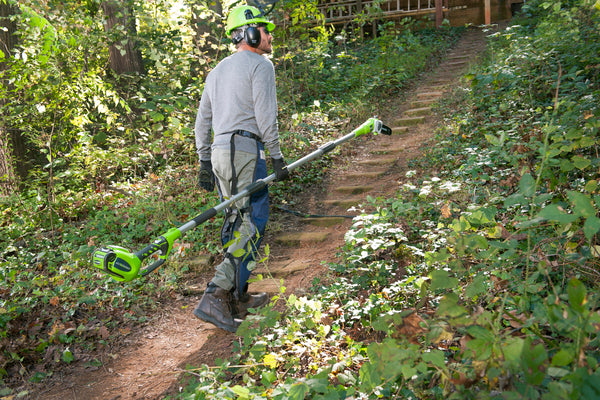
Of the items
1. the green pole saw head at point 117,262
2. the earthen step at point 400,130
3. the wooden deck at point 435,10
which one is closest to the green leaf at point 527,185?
the green pole saw head at point 117,262

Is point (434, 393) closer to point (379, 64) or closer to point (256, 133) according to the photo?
point (256, 133)

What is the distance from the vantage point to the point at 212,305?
3596 mm

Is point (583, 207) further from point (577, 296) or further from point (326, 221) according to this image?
point (326, 221)

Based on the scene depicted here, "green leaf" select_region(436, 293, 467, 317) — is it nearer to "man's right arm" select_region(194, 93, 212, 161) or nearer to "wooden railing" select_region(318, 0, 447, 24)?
"man's right arm" select_region(194, 93, 212, 161)

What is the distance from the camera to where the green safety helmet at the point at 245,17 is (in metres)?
3.51

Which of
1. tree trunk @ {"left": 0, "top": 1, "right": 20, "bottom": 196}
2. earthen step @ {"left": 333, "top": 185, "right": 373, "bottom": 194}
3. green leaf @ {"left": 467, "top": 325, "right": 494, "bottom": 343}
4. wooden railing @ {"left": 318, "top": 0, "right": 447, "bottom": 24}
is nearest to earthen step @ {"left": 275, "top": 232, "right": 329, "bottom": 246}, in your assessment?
earthen step @ {"left": 333, "top": 185, "right": 373, "bottom": 194}

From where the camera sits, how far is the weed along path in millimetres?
3236

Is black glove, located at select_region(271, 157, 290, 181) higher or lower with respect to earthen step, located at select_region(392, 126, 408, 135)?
higher

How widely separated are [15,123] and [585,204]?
6.96 m

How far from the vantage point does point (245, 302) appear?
375 centimetres

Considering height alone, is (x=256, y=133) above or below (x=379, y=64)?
below

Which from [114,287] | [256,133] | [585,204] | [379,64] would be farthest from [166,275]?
[379,64]

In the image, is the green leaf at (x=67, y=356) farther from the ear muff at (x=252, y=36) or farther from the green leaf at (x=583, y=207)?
the green leaf at (x=583, y=207)

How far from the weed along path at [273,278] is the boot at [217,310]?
4.6 inches
